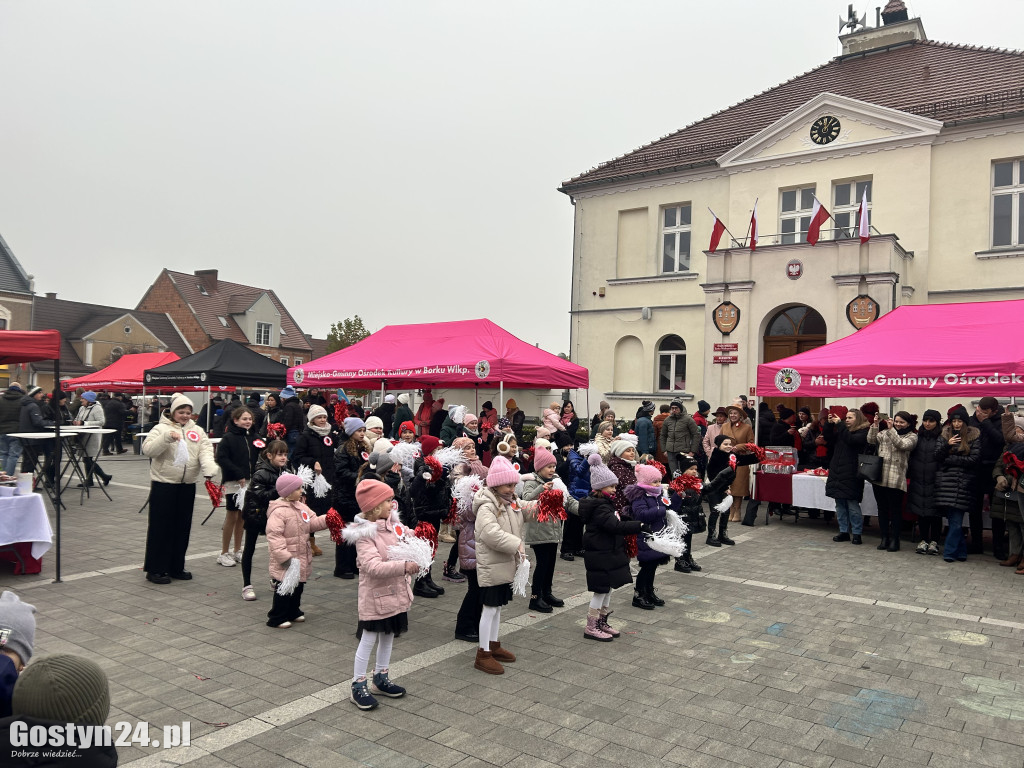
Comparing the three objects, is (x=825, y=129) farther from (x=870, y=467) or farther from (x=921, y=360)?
(x=870, y=467)

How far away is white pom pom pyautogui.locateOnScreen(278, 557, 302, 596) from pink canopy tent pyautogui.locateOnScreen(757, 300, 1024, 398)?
7.75 metres

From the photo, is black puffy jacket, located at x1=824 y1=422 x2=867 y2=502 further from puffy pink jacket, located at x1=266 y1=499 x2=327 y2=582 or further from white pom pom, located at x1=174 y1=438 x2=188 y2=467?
white pom pom, located at x1=174 y1=438 x2=188 y2=467

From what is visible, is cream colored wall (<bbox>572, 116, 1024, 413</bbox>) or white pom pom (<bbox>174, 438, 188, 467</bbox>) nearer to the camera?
white pom pom (<bbox>174, 438, 188, 467</bbox>)

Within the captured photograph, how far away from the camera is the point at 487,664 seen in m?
4.95

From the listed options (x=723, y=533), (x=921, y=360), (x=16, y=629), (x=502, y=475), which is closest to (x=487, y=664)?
(x=502, y=475)

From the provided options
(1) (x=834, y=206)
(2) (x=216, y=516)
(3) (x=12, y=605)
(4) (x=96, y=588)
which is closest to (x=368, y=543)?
(3) (x=12, y=605)

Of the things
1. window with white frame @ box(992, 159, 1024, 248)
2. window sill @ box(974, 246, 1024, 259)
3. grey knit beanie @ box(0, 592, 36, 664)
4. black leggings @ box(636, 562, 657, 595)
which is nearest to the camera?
grey knit beanie @ box(0, 592, 36, 664)

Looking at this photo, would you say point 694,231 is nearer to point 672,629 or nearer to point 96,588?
point 672,629

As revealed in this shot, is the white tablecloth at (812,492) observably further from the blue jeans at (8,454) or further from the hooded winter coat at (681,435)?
the blue jeans at (8,454)

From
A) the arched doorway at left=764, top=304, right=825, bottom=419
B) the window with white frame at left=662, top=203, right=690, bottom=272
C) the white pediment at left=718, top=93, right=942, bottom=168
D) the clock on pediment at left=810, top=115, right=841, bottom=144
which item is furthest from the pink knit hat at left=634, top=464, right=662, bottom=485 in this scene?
the window with white frame at left=662, top=203, right=690, bottom=272

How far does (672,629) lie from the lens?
6035 millimetres

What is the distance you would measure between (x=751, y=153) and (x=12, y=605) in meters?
20.8

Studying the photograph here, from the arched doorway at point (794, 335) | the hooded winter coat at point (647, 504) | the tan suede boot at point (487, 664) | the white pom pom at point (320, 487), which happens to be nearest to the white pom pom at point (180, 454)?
the white pom pom at point (320, 487)

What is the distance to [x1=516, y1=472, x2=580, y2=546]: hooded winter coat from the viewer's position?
571 cm
